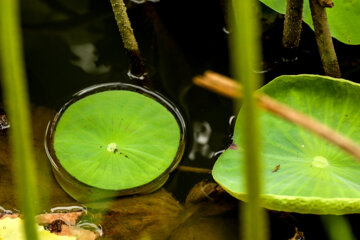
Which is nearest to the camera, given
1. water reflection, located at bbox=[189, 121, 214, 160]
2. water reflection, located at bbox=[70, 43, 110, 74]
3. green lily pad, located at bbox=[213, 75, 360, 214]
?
green lily pad, located at bbox=[213, 75, 360, 214]

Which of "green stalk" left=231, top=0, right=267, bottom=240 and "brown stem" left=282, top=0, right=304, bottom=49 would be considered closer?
"green stalk" left=231, top=0, right=267, bottom=240

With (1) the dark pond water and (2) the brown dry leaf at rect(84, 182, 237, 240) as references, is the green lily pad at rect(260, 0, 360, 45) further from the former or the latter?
(2) the brown dry leaf at rect(84, 182, 237, 240)

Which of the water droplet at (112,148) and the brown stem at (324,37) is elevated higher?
the brown stem at (324,37)

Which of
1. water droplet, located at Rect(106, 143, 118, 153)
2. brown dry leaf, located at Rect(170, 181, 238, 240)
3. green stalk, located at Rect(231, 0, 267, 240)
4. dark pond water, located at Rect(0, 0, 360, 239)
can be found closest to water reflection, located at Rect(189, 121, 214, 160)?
dark pond water, located at Rect(0, 0, 360, 239)

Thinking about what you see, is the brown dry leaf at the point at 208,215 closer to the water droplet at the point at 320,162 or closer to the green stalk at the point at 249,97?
the water droplet at the point at 320,162

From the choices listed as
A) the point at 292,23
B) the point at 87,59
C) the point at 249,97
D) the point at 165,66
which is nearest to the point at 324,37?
the point at 292,23

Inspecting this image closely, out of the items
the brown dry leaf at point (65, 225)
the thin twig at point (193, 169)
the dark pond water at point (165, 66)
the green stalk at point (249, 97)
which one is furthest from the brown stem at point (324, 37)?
the green stalk at point (249, 97)
